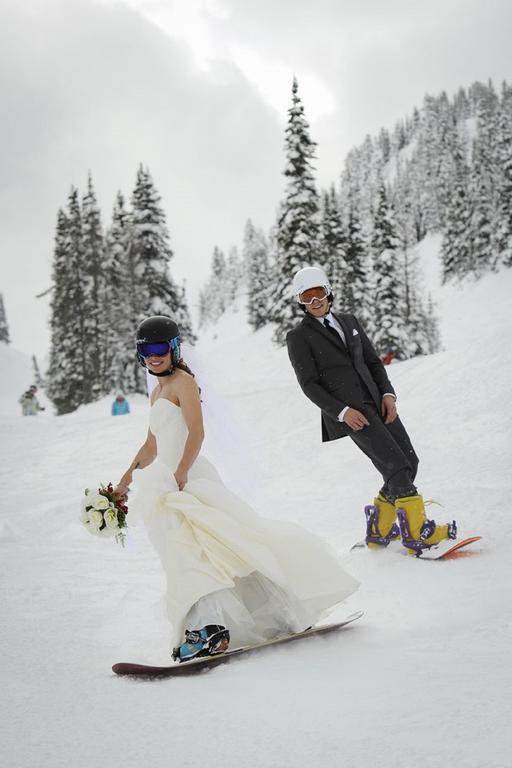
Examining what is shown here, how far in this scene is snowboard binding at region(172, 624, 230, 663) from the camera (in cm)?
312

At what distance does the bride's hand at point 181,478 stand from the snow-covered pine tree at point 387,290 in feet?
124

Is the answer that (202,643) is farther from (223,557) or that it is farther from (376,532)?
(376,532)

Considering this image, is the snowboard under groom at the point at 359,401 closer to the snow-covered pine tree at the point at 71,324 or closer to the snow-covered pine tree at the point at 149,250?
the snow-covered pine tree at the point at 149,250

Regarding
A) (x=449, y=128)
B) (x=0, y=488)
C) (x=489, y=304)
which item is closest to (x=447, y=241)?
(x=489, y=304)

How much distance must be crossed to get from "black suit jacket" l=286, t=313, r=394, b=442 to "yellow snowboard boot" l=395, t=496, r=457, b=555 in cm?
76

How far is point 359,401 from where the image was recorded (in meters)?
4.92

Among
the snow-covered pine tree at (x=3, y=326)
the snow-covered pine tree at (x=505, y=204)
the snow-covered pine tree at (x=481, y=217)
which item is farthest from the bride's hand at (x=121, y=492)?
the snow-covered pine tree at (x=3, y=326)

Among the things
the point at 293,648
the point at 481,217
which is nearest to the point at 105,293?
the point at 293,648

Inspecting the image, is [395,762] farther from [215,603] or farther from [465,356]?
[465,356]

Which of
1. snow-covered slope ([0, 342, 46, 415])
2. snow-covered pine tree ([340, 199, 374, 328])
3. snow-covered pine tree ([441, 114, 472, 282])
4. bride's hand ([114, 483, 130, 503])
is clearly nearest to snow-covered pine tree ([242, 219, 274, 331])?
snow-covered pine tree ([441, 114, 472, 282])

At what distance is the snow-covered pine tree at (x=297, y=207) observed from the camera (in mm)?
32469

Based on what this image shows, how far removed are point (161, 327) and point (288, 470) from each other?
7250 millimetres

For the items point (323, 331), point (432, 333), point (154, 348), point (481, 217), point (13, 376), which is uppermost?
point (481, 217)

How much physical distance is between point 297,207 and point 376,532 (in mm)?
29853
